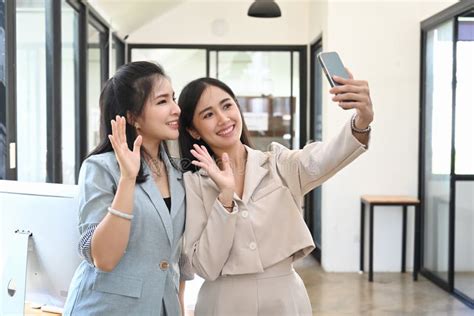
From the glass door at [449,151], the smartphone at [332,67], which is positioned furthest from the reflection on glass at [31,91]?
the glass door at [449,151]

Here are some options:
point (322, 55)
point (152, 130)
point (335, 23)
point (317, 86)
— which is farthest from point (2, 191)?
point (317, 86)

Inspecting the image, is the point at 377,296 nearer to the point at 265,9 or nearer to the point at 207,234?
the point at 265,9

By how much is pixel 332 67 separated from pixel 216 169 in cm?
42

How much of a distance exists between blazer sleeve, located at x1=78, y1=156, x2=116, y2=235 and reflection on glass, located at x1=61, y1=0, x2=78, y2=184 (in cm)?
339

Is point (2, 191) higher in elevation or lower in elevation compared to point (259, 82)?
lower

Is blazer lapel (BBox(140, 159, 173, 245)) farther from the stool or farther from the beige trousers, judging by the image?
the stool

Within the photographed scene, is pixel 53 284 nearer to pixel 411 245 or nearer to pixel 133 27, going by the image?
pixel 411 245

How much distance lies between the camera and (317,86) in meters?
7.10

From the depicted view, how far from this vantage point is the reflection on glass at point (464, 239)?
480 cm

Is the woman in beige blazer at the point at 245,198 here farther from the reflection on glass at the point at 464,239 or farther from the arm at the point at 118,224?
the reflection on glass at the point at 464,239

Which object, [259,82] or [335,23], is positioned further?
[259,82]

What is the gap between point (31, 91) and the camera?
4043mm

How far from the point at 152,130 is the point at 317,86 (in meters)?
5.71

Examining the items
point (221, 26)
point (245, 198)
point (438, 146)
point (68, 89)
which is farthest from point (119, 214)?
point (221, 26)
